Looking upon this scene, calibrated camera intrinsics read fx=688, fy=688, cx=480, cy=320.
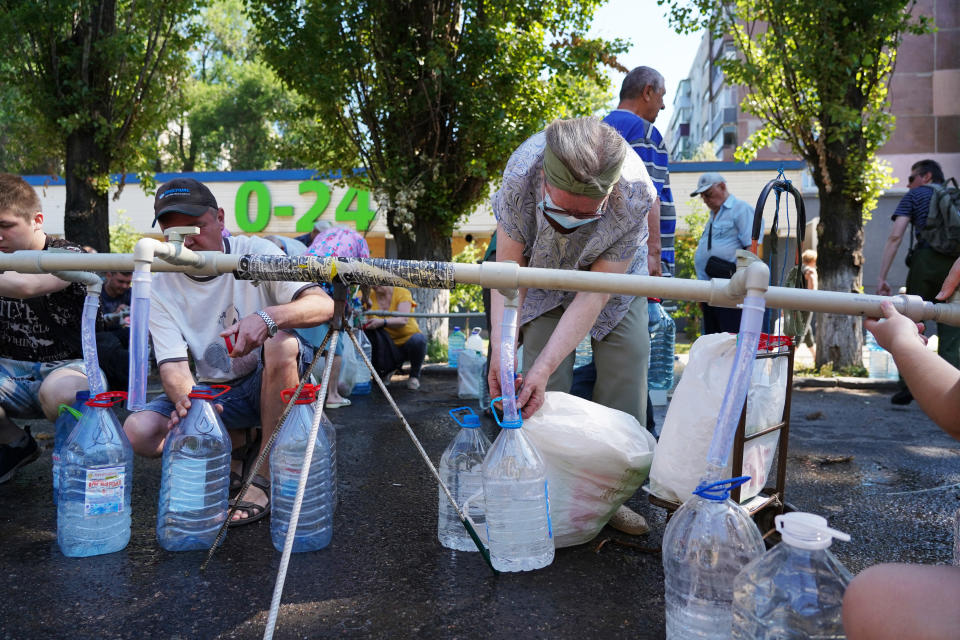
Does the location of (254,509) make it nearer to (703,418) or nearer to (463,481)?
(463,481)

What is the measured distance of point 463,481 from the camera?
2.91 metres

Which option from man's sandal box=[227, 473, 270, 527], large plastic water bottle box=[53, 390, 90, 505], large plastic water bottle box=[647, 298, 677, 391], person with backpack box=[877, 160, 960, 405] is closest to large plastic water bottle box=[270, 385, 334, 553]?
man's sandal box=[227, 473, 270, 527]

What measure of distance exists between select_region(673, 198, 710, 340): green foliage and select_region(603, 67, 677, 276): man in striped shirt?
10711 millimetres

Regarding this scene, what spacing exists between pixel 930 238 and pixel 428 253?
575 centimetres

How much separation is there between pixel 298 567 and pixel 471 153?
24.0ft

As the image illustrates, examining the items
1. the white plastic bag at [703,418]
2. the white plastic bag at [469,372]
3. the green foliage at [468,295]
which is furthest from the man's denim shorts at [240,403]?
the green foliage at [468,295]

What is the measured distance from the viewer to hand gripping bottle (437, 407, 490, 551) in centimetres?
283

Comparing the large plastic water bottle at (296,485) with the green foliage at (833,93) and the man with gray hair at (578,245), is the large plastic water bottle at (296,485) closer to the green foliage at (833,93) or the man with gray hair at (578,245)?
the man with gray hair at (578,245)

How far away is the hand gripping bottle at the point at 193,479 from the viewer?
9.18ft

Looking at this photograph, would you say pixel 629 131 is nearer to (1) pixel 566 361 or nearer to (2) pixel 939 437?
(1) pixel 566 361

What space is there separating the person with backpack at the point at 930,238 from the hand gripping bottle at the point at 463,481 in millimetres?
5013

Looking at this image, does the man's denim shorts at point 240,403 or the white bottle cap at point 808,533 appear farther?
the man's denim shorts at point 240,403

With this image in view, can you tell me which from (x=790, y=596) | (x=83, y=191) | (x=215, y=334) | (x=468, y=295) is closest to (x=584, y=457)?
(x=790, y=596)

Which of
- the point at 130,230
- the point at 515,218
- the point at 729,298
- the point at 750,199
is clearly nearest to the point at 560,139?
the point at 515,218
